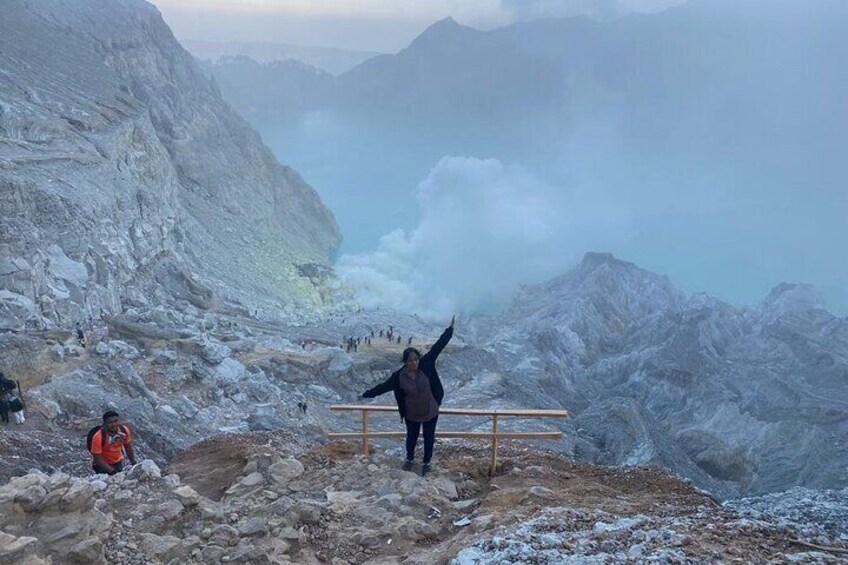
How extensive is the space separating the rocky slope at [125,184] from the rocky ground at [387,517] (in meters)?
13.2

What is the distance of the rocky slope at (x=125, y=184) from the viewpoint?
22.7m

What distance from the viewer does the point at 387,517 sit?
23.0 feet

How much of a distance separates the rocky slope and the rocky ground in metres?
13.2

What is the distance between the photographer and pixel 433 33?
483 feet

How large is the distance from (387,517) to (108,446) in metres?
3.57

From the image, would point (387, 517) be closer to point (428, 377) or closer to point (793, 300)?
point (428, 377)

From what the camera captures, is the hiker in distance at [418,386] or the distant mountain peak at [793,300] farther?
the distant mountain peak at [793,300]

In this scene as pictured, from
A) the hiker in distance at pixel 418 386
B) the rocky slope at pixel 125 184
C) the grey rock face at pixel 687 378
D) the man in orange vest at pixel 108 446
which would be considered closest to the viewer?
the hiker in distance at pixel 418 386

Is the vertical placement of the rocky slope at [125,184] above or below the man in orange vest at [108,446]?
above

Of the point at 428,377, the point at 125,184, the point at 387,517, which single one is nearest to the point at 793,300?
the point at 125,184

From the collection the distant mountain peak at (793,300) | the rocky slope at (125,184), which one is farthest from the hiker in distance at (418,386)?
the distant mountain peak at (793,300)

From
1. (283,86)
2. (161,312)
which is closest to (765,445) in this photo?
(161,312)

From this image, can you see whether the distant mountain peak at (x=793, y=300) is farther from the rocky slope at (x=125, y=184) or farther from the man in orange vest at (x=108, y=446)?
the man in orange vest at (x=108, y=446)

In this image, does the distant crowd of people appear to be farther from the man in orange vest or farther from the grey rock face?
the man in orange vest
